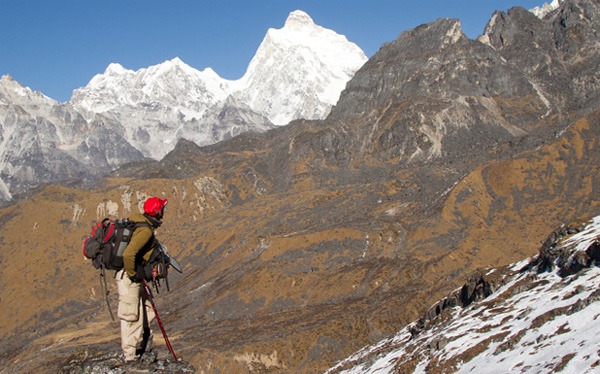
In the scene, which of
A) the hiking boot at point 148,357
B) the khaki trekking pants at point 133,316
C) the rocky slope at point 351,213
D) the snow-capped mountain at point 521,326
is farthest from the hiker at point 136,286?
the snow-capped mountain at point 521,326

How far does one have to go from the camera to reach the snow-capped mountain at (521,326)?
82.0ft

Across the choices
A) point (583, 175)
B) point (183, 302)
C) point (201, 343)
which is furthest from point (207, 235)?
point (583, 175)

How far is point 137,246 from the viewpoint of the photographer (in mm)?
11250

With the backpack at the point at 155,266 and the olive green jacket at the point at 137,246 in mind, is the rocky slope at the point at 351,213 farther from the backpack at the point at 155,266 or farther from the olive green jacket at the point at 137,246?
the olive green jacket at the point at 137,246

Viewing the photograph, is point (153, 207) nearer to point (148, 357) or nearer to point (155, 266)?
point (155, 266)

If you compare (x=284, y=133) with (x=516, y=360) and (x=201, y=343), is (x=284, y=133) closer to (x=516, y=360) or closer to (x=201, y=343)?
(x=201, y=343)

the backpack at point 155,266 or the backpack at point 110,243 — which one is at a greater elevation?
the backpack at point 110,243

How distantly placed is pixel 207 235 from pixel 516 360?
81.0 metres

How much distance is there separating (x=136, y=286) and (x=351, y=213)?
84243 mm

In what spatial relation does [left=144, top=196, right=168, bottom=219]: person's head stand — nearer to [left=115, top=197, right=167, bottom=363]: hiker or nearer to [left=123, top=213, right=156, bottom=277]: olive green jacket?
[left=115, top=197, right=167, bottom=363]: hiker

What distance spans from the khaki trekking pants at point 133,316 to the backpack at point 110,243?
393 millimetres

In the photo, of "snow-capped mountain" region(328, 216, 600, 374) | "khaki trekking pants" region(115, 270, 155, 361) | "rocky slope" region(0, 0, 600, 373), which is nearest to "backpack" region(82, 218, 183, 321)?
"khaki trekking pants" region(115, 270, 155, 361)

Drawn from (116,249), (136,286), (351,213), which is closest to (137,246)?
(116,249)

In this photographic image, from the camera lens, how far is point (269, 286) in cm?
6988
